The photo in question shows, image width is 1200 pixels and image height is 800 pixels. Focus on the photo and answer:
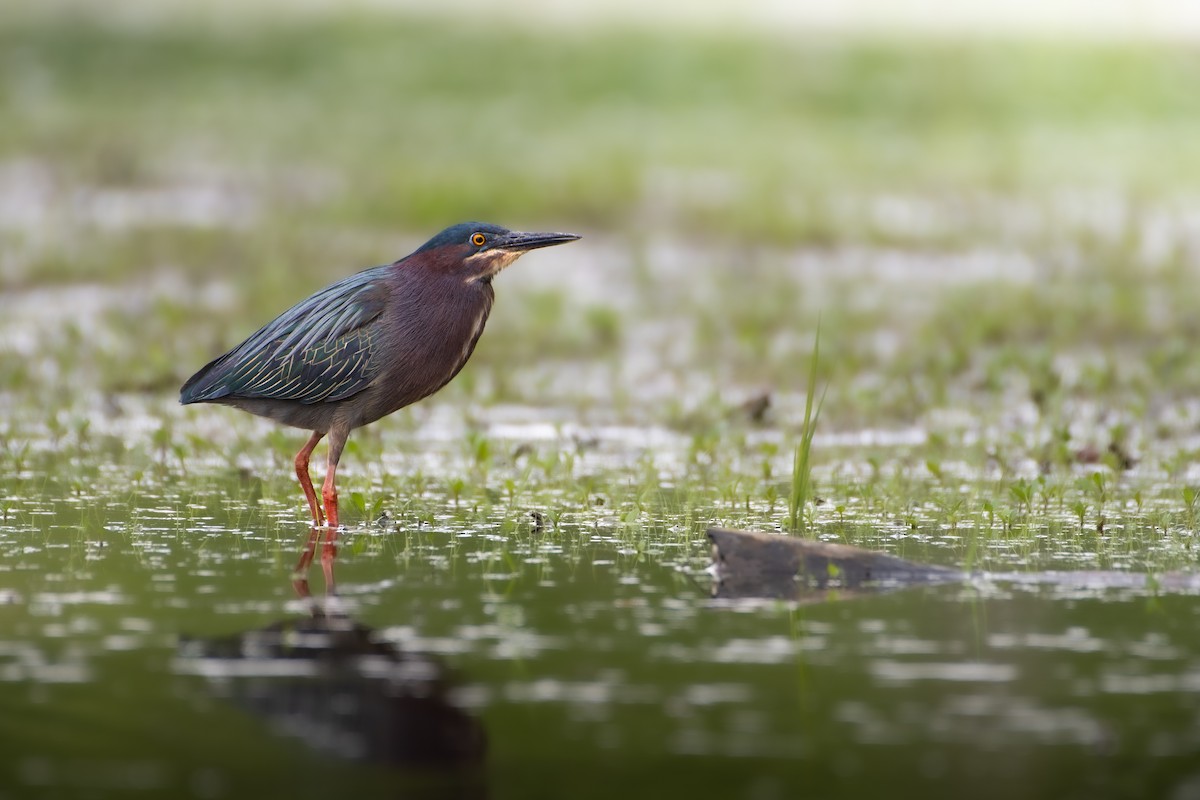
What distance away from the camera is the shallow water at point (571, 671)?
412 centimetres

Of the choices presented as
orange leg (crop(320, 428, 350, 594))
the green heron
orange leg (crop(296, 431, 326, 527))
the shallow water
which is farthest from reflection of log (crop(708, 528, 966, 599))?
the green heron

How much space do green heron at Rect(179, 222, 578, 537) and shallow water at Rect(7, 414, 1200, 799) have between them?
28.1 inches

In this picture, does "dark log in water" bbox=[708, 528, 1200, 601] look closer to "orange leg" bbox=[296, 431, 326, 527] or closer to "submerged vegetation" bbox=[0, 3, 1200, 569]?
"submerged vegetation" bbox=[0, 3, 1200, 569]

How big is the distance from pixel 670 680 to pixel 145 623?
5.45 feet

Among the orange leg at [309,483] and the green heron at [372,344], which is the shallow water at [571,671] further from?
the green heron at [372,344]

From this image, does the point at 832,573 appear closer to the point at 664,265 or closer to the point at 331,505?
the point at 331,505

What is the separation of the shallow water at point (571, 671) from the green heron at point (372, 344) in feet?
2.34

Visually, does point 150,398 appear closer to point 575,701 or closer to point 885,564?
point 885,564


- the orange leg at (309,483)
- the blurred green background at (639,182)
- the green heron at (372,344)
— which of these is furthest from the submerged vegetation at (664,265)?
the green heron at (372,344)

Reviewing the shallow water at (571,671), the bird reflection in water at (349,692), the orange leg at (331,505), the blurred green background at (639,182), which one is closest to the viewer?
the shallow water at (571,671)

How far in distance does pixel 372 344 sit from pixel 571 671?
3.05m

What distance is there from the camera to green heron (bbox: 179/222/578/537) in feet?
25.4

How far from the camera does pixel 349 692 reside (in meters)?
4.73

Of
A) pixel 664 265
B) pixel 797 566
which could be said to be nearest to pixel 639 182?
pixel 664 265
